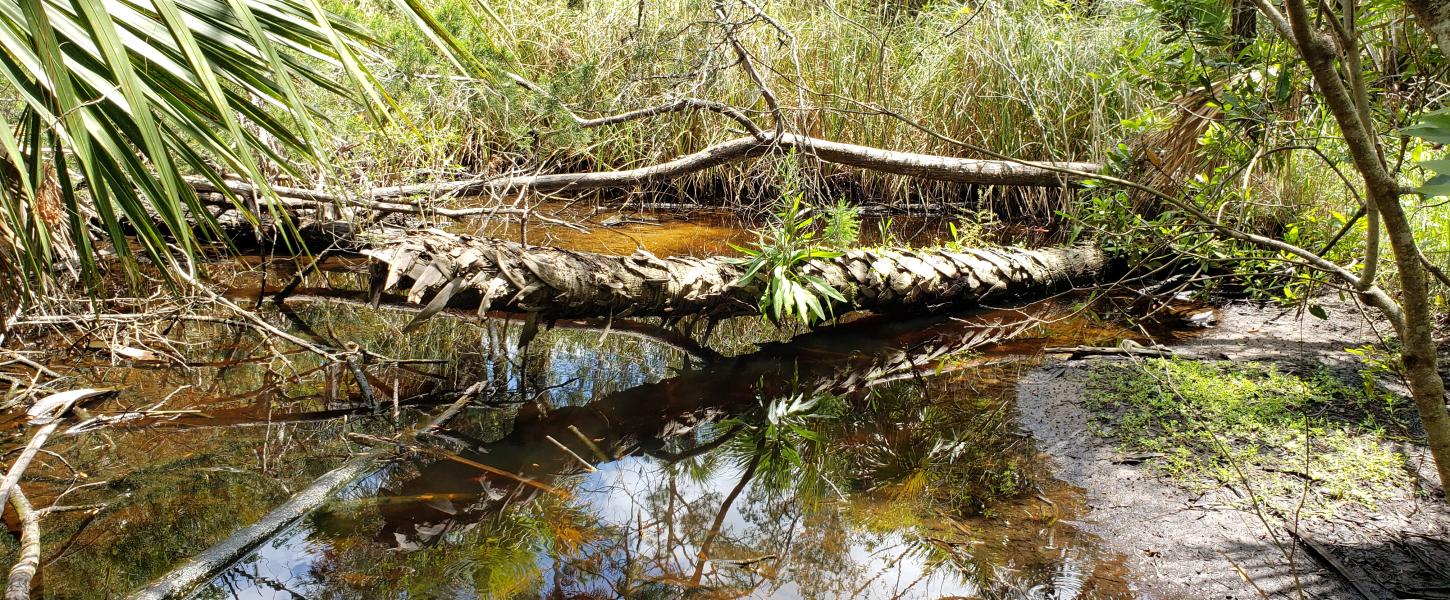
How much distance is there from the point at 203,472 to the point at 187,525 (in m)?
0.29

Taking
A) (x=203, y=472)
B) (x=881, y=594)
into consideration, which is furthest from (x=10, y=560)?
(x=881, y=594)

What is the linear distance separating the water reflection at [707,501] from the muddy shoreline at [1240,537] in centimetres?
11

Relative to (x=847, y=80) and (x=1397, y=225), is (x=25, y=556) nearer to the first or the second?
(x=1397, y=225)

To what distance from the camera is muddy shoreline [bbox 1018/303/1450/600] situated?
179 centimetres

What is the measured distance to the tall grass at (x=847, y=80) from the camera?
539 centimetres

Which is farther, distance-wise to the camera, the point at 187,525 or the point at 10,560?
the point at 187,525

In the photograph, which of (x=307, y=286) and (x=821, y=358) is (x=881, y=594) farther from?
(x=307, y=286)

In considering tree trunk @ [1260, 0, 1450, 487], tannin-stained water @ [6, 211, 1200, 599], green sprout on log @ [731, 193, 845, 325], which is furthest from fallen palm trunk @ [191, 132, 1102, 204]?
tree trunk @ [1260, 0, 1450, 487]

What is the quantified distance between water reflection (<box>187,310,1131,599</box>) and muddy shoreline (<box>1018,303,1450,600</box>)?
109mm

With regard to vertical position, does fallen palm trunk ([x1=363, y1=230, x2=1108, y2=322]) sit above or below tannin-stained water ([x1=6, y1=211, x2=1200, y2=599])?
above

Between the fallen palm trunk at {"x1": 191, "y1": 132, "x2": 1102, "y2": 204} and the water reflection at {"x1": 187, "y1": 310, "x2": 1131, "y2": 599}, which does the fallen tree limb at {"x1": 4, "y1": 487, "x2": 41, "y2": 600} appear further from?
the fallen palm trunk at {"x1": 191, "y1": 132, "x2": 1102, "y2": 204}

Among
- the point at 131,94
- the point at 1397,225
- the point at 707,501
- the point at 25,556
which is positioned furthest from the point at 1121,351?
the point at 25,556

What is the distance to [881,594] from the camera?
180 cm

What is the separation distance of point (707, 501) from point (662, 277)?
112 cm
